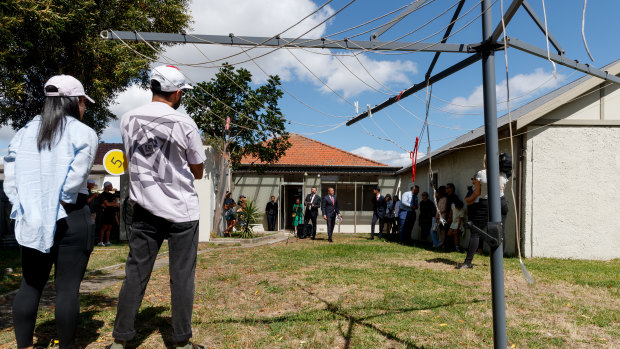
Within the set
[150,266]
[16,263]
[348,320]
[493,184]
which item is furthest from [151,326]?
[16,263]

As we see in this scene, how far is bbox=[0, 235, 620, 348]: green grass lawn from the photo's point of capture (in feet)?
10.5

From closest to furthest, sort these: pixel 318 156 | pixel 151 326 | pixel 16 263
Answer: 1. pixel 151 326
2. pixel 16 263
3. pixel 318 156

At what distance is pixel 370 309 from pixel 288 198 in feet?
62.5

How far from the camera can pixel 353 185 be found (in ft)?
71.5

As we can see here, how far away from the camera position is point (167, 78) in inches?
105

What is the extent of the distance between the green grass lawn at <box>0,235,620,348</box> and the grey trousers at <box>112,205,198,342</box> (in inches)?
19.6

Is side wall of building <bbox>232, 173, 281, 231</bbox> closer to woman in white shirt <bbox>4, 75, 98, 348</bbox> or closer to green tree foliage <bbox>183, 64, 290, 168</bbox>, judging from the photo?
green tree foliage <bbox>183, 64, 290, 168</bbox>

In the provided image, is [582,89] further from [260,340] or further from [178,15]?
[178,15]

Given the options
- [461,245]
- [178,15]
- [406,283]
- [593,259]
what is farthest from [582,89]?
[178,15]

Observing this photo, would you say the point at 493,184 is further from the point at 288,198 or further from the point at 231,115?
the point at 288,198

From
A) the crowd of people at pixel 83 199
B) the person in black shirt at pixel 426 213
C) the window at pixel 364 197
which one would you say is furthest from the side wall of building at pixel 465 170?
the crowd of people at pixel 83 199

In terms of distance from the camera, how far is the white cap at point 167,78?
2666mm

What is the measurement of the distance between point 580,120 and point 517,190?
1.84m

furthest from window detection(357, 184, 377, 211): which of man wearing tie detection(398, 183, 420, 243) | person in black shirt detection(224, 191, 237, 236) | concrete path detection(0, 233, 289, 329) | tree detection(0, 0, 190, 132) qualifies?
concrete path detection(0, 233, 289, 329)
